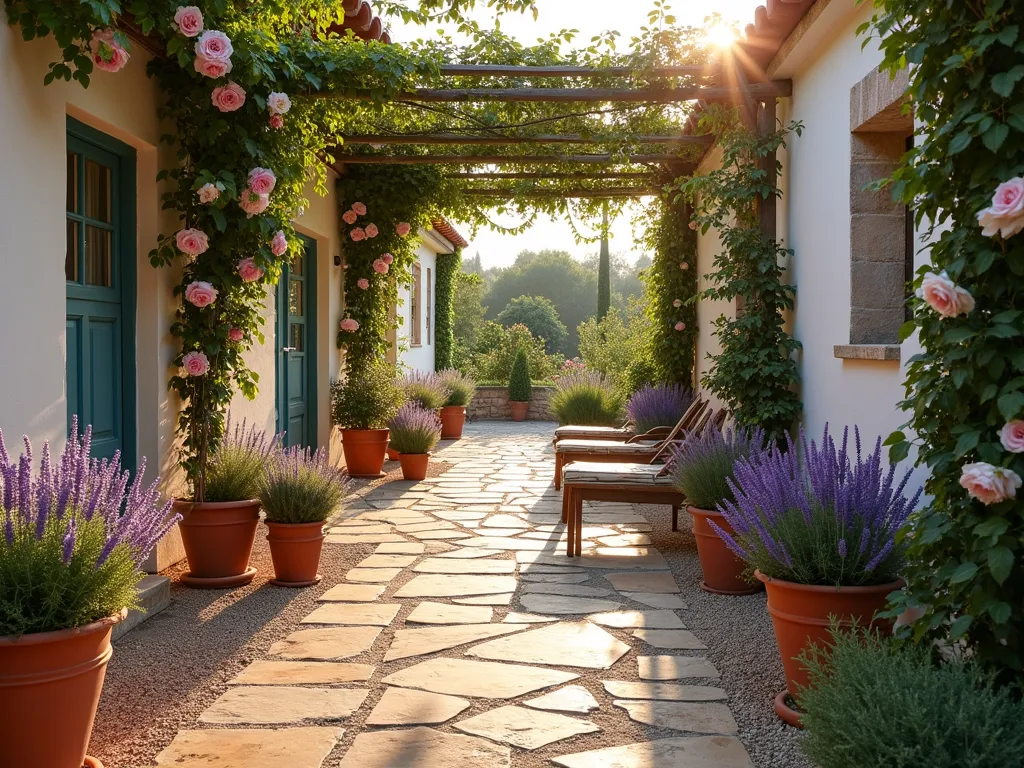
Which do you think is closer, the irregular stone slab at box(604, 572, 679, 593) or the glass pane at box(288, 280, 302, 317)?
the irregular stone slab at box(604, 572, 679, 593)

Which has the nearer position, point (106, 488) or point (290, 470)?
point (106, 488)

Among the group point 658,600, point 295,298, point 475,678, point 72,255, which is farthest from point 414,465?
point 475,678

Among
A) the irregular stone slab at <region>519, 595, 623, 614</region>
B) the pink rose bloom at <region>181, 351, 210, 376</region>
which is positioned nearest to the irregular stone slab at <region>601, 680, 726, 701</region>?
the irregular stone slab at <region>519, 595, 623, 614</region>

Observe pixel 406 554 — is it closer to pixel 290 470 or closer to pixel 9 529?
pixel 290 470

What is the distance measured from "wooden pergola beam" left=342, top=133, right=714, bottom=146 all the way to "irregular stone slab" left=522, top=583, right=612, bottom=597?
12.1ft

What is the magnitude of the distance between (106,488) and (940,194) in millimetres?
2490

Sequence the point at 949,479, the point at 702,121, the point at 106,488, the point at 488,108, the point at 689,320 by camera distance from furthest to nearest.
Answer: the point at 689,320
the point at 488,108
the point at 702,121
the point at 106,488
the point at 949,479

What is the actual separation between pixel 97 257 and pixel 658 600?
325 cm

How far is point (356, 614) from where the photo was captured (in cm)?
434

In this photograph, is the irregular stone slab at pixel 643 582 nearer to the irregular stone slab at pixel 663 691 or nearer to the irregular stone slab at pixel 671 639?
the irregular stone slab at pixel 671 639

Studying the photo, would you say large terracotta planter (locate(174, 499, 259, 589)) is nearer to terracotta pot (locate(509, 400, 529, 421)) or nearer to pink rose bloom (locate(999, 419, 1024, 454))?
pink rose bloom (locate(999, 419, 1024, 454))

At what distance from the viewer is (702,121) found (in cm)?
608

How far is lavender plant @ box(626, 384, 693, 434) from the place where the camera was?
27.9ft

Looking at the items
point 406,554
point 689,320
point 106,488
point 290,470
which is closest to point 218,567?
point 290,470
